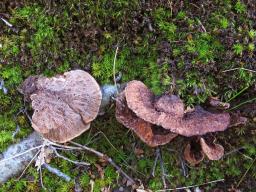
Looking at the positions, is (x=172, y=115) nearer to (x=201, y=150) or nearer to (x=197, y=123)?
(x=197, y=123)

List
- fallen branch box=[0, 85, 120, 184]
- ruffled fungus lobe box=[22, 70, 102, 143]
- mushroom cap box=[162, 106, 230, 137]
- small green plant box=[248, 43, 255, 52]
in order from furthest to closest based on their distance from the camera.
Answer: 1. fallen branch box=[0, 85, 120, 184]
2. small green plant box=[248, 43, 255, 52]
3. ruffled fungus lobe box=[22, 70, 102, 143]
4. mushroom cap box=[162, 106, 230, 137]

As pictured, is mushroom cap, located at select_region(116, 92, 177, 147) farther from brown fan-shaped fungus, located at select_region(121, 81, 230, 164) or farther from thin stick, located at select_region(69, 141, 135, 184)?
thin stick, located at select_region(69, 141, 135, 184)

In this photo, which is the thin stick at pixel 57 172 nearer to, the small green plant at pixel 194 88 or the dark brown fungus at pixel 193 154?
the dark brown fungus at pixel 193 154

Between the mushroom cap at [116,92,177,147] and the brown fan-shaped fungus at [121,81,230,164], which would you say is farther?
the mushroom cap at [116,92,177,147]

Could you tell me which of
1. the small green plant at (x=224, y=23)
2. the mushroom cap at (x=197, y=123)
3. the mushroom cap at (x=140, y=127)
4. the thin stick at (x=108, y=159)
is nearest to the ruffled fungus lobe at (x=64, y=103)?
the mushroom cap at (x=140, y=127)

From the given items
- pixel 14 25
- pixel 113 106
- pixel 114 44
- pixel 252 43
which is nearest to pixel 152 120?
pixel 113 106

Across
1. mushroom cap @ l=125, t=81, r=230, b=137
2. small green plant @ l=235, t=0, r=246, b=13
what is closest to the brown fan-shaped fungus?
mushroom cap @ l=125, t=81, r=230, b=137

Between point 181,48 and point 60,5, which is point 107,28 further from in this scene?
point 181,48
